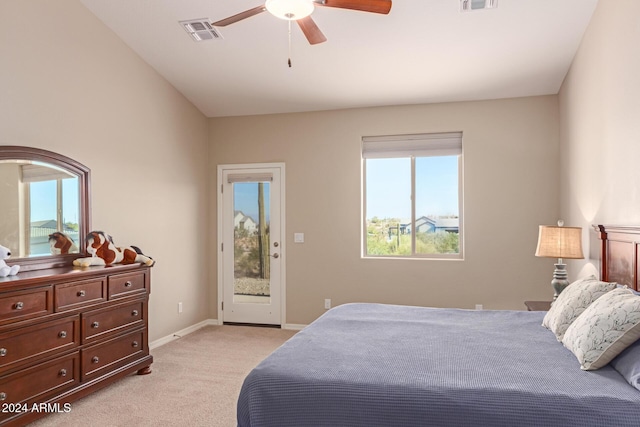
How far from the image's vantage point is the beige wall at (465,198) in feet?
16.0

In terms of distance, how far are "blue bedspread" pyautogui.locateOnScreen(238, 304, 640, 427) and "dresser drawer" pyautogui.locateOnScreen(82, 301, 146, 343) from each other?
1747mm

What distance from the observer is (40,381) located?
2.85 m

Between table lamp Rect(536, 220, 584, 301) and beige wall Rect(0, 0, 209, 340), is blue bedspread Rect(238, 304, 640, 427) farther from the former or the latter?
beige wall Rect(0, 0, 209, 340)

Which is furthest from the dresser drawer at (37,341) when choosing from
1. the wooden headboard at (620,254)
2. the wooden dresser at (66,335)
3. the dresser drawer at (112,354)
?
the wooden headboard at (620,254)

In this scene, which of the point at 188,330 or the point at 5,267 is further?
the point at 188,330

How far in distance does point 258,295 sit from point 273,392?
3.85 meters

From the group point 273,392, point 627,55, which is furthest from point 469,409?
point 627,55

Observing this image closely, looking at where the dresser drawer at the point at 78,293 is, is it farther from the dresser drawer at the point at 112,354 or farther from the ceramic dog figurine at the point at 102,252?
the dresser drawer at the point at 112,354

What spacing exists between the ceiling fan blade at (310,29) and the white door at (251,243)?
2727mm

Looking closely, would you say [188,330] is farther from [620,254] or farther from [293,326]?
[620,254]

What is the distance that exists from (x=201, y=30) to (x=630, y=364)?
3844 millimetres

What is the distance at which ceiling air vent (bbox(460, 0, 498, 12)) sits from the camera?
3.44m

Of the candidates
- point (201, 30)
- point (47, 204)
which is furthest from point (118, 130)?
point (201, 30)

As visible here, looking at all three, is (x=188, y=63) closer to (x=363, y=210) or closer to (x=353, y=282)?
(x=363, y=210)
